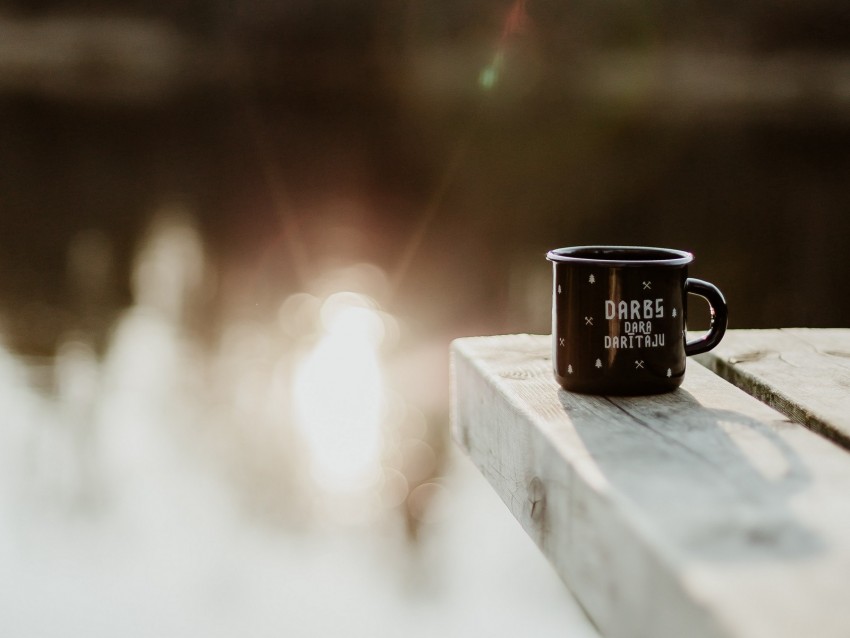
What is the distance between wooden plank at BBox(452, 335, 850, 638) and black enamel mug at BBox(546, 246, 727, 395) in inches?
0.6

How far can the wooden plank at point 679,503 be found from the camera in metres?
0.25

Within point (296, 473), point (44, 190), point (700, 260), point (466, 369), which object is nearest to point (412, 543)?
point (296, 473)

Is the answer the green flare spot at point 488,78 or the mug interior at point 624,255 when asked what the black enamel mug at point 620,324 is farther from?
the green flare spot at point 488,78

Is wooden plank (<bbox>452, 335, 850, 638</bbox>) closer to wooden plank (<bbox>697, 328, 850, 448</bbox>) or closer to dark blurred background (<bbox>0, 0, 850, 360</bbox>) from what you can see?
wooden plank (<bbox>697, 328, 850, 448</bbox>)

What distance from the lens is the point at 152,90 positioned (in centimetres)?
322

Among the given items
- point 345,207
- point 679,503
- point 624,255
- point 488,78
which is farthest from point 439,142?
point 679,503

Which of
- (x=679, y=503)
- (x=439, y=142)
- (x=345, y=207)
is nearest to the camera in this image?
(x=679, y=503)

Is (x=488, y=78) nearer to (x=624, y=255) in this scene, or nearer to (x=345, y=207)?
(x=345, y=207)

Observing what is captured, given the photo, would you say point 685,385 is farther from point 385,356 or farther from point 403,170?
point 403,170

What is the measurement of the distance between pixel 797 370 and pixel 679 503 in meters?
0.32

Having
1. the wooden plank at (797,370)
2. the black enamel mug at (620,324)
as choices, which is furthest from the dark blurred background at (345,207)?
the black enamel mug at (620,324)

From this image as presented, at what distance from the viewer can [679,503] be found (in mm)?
335

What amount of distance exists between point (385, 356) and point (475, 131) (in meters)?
1.00

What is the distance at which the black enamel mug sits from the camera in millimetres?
521
